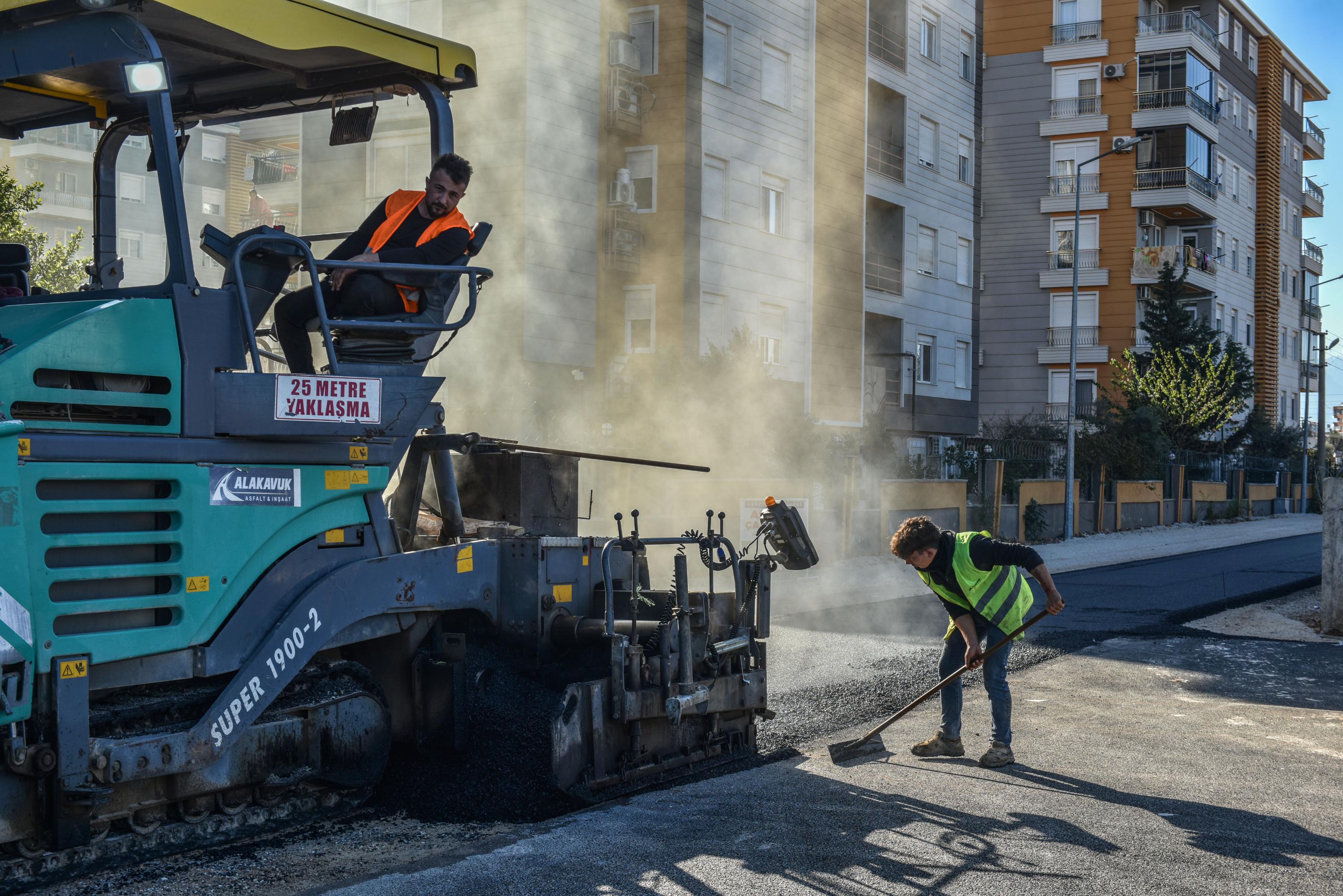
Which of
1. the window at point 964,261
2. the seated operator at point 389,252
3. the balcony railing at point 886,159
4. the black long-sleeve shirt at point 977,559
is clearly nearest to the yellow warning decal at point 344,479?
the seated operator at point 389,252

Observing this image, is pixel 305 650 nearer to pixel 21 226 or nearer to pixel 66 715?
pixel 66 715

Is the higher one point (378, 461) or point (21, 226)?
point (21, 226)

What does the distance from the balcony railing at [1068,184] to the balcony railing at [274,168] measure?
28153mm

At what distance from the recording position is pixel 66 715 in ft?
13.8

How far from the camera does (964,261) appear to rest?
32344 millimetres

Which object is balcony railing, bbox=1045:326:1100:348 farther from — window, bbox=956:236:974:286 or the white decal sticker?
the white decal sticker

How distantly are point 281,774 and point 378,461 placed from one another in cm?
125

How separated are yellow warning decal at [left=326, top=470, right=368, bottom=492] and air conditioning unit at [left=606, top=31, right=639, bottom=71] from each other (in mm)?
17367

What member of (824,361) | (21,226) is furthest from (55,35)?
(824,361)

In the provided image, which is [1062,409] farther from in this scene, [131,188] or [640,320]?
[131,188]

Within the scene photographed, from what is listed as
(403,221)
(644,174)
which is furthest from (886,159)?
(403,221)

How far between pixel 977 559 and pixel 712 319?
1643cm

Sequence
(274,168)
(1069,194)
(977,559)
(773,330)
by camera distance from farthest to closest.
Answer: (1069,194)
(773,330)
(274,168)
(977,559)

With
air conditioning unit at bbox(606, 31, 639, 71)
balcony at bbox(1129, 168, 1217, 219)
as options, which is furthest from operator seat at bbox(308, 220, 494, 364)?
balcony at bbox(1129, 168, 1217, 219)
